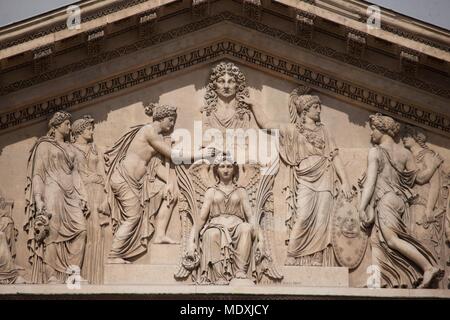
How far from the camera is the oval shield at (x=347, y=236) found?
1977 cm

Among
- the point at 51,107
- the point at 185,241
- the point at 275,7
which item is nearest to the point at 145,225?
the point at 185,241

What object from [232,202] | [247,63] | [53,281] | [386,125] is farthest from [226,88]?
[53,281]

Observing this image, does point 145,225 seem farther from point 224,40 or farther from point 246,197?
point 224,40

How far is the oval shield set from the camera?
19766mm

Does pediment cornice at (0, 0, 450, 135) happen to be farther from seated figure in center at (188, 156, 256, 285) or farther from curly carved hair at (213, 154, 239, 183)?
seated figure in center at (188, 156, 256, 285)

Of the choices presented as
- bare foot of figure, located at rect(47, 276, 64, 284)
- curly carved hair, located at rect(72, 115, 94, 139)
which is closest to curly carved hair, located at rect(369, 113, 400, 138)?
curly carved hair, located at rect(72, 115, 94, 139)

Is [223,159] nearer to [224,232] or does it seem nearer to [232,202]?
[232,202]

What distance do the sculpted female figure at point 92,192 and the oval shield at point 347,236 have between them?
2.98m

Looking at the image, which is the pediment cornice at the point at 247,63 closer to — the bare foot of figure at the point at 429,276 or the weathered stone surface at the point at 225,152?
the weathered stone surface at the point at 225,152

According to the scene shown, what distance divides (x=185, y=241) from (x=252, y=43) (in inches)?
114

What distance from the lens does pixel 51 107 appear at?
2033cm

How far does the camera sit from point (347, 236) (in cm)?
1984

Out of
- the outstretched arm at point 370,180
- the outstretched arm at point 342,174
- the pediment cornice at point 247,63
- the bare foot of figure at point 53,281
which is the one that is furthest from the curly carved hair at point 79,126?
the outstretched arm at point 370,180

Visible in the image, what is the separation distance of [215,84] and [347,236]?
271 centimetres
